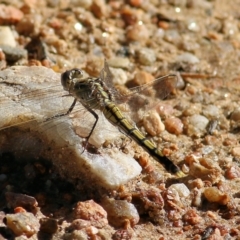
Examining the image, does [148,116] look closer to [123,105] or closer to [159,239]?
[123,105]

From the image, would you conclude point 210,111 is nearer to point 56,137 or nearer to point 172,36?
point 172,36

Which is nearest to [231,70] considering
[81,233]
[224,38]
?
[224,38]

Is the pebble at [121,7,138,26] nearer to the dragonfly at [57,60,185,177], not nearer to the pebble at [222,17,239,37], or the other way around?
the pebble at [222,17,239,37]

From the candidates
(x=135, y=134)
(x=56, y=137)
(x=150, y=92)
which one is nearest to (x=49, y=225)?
(x=56, y=137)

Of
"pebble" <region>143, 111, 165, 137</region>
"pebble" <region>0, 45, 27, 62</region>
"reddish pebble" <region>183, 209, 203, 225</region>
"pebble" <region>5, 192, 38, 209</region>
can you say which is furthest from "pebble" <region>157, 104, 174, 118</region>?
"pebble" <region>5, 192, 38, 209</region>

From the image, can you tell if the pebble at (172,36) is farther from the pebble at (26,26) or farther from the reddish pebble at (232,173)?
the reddish pebble at (232,173)

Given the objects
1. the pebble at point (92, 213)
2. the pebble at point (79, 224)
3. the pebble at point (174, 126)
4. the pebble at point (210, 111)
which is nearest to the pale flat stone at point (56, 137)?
the pebble at point (92, 213)
